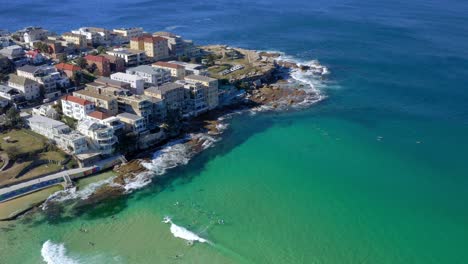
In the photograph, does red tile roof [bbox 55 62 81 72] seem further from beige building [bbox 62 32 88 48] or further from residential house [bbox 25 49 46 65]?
beige building [bbox 62 32 88 48]

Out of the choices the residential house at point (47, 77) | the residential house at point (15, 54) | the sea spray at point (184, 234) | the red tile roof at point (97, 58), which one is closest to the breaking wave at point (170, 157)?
the sea spray at point (184, 234)

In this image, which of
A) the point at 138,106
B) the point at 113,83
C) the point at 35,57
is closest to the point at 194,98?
the point at 138,106

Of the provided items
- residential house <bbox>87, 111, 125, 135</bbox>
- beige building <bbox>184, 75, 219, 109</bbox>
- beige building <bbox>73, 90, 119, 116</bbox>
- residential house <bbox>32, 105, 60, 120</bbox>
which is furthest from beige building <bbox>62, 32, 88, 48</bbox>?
residential house <bbox>87, 111, 125, 135</bbox>

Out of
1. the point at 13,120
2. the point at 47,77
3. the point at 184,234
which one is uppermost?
the point at 47,77

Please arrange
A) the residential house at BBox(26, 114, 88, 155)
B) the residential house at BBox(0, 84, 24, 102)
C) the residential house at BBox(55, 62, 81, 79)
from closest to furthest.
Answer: the residential house at BBox(26, 114, 88, 155) → the residential house at BBox(0, 84, 24, 102) → the residential house at BBox(55, 62, 81, 79)

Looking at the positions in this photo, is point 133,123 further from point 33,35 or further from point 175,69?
point 33,35

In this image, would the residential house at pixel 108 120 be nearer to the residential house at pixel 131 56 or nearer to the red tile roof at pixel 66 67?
the red tile roof at pixel 66 67
